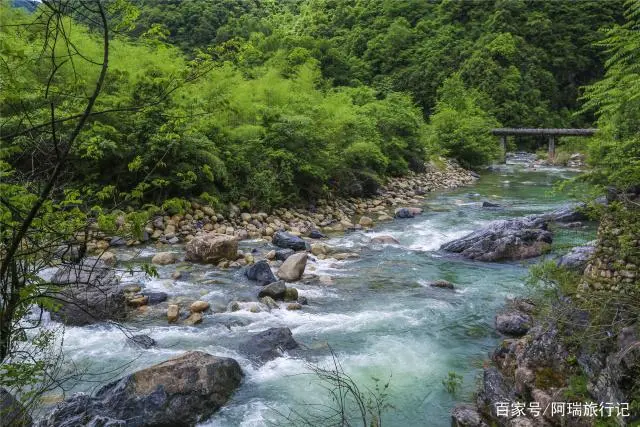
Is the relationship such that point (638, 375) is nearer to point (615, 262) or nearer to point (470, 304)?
point (615, 262)

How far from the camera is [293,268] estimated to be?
8.76 m

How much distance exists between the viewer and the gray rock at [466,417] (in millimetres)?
4418

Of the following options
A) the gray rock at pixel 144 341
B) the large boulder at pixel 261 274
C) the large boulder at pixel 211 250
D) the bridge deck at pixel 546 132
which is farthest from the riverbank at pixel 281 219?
the bridge deck at pixel 546 132

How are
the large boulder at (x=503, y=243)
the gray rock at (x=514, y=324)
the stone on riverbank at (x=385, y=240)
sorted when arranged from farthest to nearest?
the stone on riverbank at (x=385, y=240) < the large boulder at (x=503, y=243) < the gray rock at (x=514, y=324)

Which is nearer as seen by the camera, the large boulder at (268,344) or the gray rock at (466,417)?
the gray rock at (466,417)

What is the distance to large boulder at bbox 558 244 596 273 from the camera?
626 cm

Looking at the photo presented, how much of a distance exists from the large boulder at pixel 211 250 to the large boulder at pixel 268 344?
351cm

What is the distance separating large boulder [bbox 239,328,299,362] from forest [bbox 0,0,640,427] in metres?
0.04

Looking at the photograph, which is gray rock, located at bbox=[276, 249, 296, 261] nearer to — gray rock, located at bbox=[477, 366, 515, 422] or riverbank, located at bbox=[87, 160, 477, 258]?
riverbank, located at bbox=[87, 160, 477, 258]

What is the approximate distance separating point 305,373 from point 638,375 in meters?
3.14

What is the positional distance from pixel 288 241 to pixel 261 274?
2.33m

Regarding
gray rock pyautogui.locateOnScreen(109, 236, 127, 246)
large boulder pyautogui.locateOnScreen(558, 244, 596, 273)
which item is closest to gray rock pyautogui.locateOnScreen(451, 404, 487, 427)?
large boulder pyautogui.locateOnScreen(558, 244, 596, 273)

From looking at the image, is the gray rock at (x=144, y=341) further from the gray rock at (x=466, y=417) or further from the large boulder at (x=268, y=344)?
the gray rock at (x=466, y=417)

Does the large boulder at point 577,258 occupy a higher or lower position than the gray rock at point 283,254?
higher
